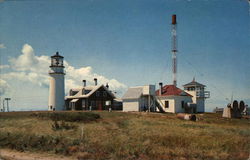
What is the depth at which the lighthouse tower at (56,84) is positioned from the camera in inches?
1470

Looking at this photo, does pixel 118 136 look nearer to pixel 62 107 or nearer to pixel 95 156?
pixel 95 156

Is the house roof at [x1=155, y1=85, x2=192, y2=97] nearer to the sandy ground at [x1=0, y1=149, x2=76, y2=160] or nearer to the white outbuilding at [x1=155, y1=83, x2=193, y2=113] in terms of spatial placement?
the white outbuilding at [x1=155, y1=83, x2=193, y2=113]

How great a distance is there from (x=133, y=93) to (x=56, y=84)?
11.4m

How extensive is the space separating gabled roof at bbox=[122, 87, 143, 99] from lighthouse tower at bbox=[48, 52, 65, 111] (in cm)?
939

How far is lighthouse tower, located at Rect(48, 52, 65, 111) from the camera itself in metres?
37.3

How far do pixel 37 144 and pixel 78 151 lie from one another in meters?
2.53

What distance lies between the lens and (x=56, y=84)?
3747cm

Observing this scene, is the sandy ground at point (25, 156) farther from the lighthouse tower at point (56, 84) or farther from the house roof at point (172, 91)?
the lighthouse tower at point (56, 84)

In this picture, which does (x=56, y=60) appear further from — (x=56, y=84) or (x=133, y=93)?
(x=133, y=93)

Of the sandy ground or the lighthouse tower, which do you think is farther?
the lighthouse tower

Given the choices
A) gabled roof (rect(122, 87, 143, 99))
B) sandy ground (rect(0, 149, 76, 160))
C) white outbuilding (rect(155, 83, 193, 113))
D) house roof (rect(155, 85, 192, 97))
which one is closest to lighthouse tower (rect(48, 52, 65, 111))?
gabled roof (rect(122, 87, 143, 99))

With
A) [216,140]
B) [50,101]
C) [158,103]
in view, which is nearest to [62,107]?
[50,101]

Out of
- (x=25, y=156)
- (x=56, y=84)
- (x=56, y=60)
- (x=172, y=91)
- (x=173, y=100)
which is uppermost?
(x=56, y=60)

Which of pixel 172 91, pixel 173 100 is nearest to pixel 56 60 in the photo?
pixel 172 91
